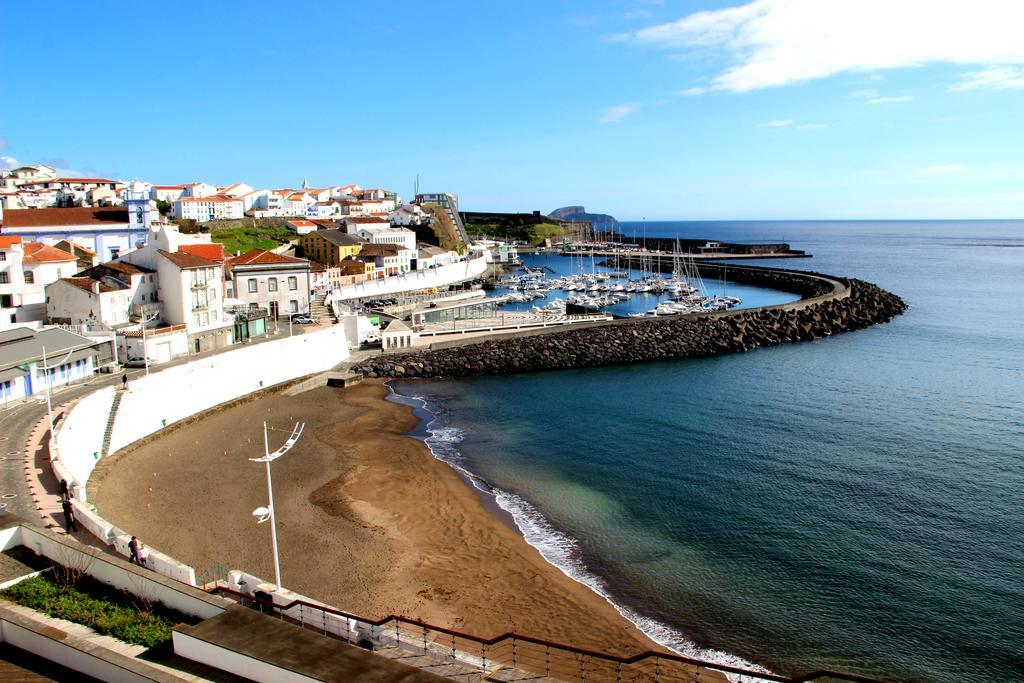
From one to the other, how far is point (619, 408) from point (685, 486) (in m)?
11.2

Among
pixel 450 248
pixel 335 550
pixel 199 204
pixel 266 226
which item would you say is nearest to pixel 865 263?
pixel 450 248

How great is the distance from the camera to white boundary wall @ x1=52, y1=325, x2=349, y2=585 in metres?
15.5

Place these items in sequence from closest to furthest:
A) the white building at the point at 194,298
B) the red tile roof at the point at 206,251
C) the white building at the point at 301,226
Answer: the white building at the point at 194,298
the red tile roof at the point at 206,251
the white building at the point at 301,226

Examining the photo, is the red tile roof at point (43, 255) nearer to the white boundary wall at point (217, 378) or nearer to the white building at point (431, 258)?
the white boundary wall at point (217, 378)

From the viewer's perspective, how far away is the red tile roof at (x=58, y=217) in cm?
5678

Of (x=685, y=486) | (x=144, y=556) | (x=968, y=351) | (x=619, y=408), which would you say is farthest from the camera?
(x=968, y=351)

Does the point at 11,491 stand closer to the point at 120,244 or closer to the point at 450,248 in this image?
the point at 120,244

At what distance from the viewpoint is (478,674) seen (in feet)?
34.9

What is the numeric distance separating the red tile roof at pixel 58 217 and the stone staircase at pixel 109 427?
39683mm

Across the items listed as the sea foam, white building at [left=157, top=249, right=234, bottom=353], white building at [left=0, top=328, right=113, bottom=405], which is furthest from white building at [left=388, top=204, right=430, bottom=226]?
the sea foam

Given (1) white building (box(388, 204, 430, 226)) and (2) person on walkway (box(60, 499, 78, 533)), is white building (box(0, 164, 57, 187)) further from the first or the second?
(2) person on walkway (box(60, 499, 78, 533))

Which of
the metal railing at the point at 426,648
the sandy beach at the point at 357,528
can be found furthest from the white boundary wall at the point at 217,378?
the metal railing at the point at 426,648

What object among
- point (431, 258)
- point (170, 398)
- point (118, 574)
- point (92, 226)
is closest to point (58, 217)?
point (92, 226)

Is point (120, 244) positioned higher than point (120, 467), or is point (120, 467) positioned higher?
point (120, 244)
